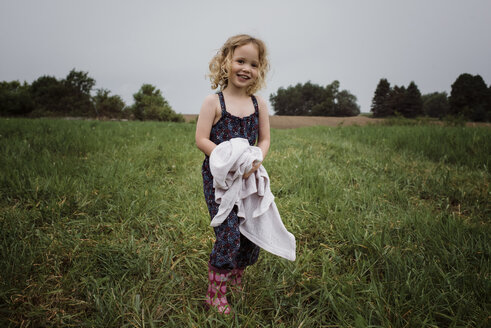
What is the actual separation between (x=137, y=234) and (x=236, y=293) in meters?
1.15

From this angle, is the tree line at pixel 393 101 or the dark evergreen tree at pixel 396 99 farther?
the dark evergreen tree at pixel 396 99

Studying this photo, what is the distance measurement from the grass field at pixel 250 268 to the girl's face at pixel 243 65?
1.38m

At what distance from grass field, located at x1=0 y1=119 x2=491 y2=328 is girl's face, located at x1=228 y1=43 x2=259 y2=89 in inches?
54.3

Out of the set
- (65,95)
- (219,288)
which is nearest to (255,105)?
(219,288)

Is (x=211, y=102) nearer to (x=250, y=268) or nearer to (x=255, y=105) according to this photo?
(x=255, y=105)

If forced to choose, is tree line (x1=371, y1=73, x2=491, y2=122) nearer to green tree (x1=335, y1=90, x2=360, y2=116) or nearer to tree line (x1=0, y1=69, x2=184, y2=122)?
green tree (x1=335, y1=90, x2=360, y2=116)

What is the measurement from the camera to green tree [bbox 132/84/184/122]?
35.0 metres

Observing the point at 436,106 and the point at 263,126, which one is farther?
the point at 436,106

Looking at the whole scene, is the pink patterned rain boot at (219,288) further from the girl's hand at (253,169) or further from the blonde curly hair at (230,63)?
the blonde curly hair at (230,63)

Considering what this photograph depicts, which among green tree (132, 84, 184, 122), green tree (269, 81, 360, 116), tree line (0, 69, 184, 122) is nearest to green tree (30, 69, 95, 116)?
tree line (0, 69, 184, 122)

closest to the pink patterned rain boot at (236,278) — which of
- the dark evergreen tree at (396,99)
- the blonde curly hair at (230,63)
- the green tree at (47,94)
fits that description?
the blonde curly hair at (230,63)

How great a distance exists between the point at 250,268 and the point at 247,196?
0.81 metres

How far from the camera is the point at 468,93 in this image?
127 ft

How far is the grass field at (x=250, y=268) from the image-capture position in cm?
136
